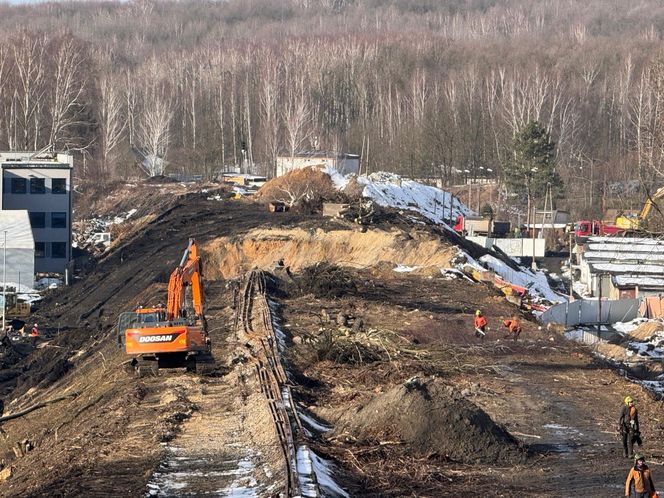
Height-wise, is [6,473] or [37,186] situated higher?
[37,186]

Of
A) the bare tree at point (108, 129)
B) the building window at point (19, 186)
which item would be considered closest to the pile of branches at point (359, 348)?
the building window at point (19, 186)

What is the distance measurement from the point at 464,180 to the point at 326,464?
81.3m

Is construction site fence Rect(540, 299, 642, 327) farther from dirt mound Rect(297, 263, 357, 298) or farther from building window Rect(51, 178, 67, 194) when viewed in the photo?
building window Rect(51, 178, 67, 194)

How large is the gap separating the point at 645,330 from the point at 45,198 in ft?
109

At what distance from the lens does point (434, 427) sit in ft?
55.7

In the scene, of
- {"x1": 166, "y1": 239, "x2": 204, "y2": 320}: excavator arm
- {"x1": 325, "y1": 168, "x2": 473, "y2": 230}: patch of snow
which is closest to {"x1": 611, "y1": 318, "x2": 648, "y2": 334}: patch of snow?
{"x1": 325, "y1": 168, "x2": 473, "y2": 230}: patch of snow

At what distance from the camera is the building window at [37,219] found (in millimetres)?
60150

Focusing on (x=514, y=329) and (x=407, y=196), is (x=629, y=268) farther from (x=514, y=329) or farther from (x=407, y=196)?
(x=514, y=329)

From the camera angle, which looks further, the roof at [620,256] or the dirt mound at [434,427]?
the roof at [620,256]

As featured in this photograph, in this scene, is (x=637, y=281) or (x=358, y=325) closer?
(x=358, y=325)

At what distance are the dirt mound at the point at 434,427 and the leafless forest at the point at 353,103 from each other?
51.7 m

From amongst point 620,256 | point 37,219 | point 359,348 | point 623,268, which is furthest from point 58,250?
point 359,348

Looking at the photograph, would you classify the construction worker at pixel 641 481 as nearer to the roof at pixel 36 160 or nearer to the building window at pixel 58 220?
the building window at pixel 58 220

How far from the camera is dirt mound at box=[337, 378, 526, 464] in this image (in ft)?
55.0
